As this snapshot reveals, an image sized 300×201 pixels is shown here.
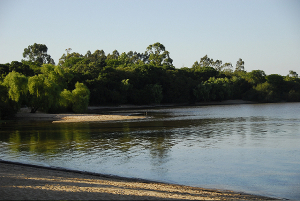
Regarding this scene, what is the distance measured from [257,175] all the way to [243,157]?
474 cm

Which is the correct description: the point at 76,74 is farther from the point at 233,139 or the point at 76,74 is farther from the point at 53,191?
the point at 53,191

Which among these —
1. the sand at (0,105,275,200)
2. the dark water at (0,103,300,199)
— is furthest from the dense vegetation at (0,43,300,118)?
the sand at (0,105,275,200)

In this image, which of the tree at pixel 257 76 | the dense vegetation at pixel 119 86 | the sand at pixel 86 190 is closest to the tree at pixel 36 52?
the dense vegetation at pixel 119 86

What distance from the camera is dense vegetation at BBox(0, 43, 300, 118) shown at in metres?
59.6

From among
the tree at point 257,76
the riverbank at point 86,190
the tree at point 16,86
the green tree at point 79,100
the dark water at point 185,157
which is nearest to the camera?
the riverbank at point 86,190

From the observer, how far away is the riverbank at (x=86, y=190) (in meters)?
9.98

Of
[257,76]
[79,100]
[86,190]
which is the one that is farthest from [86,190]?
[257,76]

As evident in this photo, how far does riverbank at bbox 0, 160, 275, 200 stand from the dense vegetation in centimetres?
4400

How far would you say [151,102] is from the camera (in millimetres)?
119438

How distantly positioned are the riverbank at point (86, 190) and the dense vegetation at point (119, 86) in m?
44.0

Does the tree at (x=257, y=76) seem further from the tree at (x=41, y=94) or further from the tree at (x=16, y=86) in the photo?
the tree at (x=16, y=86)

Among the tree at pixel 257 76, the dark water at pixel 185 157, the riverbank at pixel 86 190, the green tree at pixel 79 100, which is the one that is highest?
the tree at pixel 257 76

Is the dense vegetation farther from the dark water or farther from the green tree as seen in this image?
the dark water

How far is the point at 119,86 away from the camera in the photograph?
10988cm
